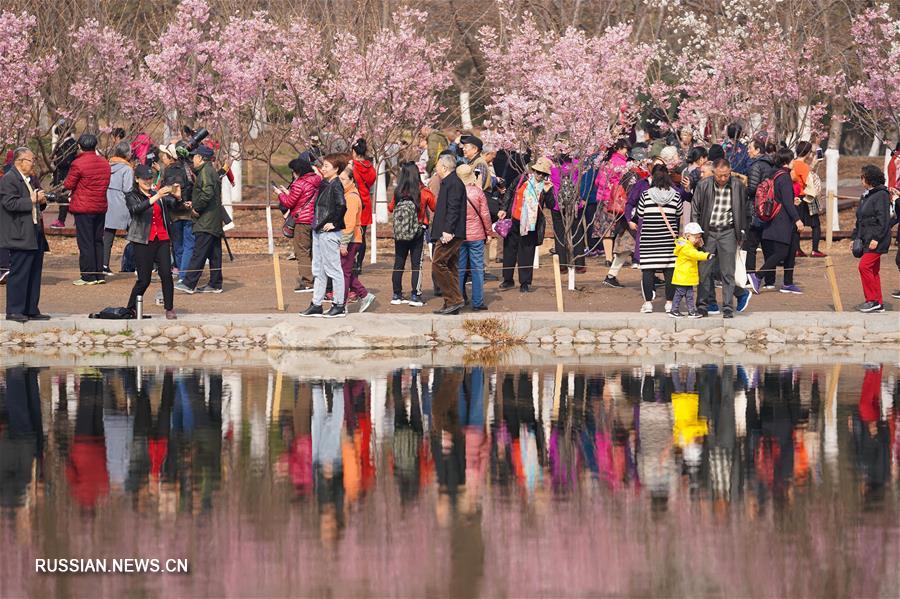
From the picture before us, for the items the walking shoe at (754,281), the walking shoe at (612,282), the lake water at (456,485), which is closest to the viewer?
the lake water at (456,485)

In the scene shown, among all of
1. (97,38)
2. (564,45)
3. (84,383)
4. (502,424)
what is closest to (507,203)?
(564,45)

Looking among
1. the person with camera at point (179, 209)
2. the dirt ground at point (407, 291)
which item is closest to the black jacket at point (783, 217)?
the dirt ground at point (407, 291)

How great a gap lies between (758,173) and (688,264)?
3178 millimetres

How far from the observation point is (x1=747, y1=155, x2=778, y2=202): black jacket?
20.9 metres

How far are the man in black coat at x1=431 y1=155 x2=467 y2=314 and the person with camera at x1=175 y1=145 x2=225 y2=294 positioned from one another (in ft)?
10.4

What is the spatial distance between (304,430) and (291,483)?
2063 mm

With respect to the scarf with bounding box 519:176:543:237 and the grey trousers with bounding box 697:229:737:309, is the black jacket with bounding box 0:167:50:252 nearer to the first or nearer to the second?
the scarf with bounding box 519:176:543:237

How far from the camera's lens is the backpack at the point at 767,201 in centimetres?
2075

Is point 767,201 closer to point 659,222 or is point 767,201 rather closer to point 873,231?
point 873,231

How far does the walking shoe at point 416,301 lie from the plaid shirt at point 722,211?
371 cm

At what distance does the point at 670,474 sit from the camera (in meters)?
10.5

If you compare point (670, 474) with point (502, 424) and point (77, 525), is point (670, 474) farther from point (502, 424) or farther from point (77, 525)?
point (77, 525)

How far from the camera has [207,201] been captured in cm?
2064

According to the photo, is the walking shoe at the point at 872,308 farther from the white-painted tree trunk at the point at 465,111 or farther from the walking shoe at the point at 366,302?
the white-painted tree trunk at the point at 465,111
